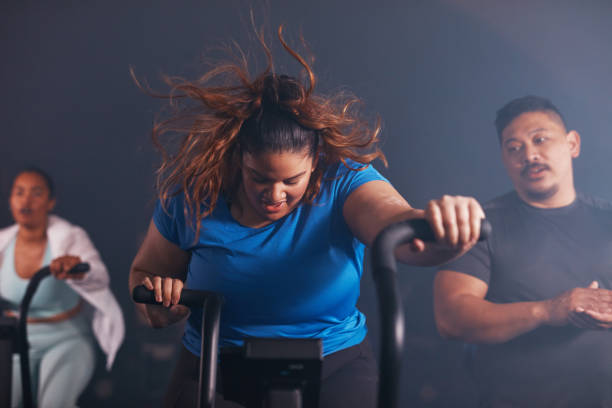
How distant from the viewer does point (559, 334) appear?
168cm

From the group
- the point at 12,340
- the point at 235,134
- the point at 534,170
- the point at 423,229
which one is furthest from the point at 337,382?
the point at 12,340

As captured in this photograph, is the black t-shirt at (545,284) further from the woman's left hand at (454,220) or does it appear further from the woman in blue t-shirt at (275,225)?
the woman's left hand at (454,220)

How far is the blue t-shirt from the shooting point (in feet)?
3.55

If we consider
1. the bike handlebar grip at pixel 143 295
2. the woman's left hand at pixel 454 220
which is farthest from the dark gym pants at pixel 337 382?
the woman's left hand at pixel 454 220

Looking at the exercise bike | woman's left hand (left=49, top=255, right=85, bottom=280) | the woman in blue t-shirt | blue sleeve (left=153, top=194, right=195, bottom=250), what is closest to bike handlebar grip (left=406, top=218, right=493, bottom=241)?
the woman in blue t-shirt

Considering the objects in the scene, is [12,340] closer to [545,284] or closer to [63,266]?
[63,266]

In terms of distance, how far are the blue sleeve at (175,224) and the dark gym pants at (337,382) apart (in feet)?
0.93

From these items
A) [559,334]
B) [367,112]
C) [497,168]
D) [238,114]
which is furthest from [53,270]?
[559,334]

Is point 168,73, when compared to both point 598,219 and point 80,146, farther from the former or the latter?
point 598,219

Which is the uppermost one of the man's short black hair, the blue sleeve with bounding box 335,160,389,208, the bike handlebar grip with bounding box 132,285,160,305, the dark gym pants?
the man's short black hair

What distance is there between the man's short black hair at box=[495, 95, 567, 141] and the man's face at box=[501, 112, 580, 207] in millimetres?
23

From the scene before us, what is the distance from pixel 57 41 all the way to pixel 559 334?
245cm

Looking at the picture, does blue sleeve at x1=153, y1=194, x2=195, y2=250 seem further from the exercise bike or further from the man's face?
the man's face

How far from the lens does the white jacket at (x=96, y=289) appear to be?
205cm
